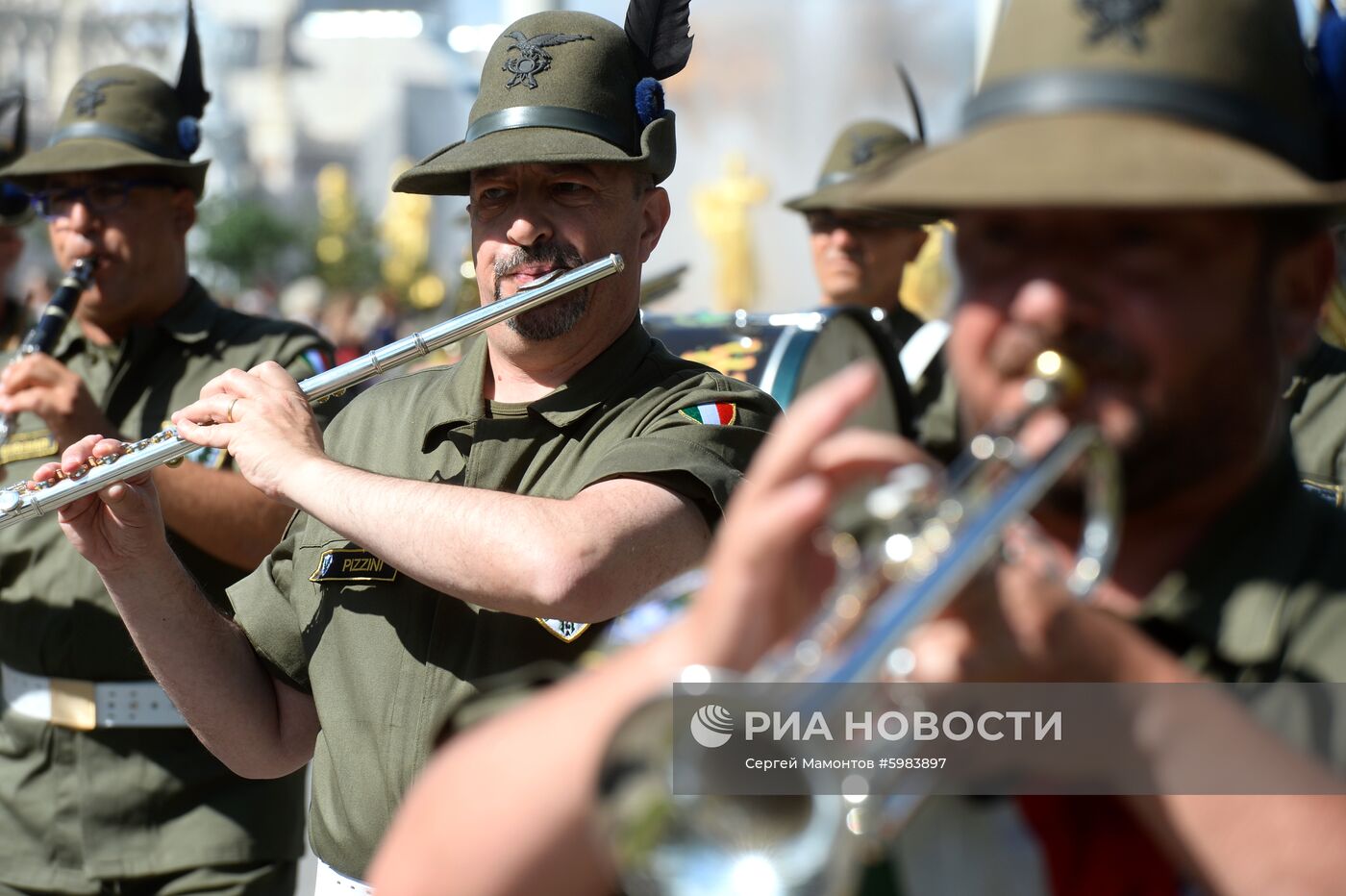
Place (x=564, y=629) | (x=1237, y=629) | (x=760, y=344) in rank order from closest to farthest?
(x=1237, y=629) < (x=564, y=629) < (x=760, y=344)

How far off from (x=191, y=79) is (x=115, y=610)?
151 cm

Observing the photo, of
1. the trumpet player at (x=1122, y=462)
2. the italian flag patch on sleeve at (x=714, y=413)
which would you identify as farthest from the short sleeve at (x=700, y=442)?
the trumpet player at (x=1122, y=462)

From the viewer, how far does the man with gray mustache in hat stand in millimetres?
2348

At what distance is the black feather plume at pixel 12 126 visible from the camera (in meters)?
5.14

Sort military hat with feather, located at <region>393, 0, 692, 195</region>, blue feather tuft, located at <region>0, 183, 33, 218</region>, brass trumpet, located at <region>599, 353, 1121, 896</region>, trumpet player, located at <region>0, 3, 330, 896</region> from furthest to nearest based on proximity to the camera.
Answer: blue feather tuft, located at <region>0, 183, 33, 218</region>
trumpet player, located at <region>0, 3, 330, 896</region>
military hat with feather, located at <region>393, 0, 692, 195</region>
brass trumpet, located at <region>599, 353, 1121, 896</region>

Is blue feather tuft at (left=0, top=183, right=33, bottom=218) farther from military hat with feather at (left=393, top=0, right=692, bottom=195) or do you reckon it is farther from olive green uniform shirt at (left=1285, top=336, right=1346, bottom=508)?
olive green uniform shirt at (left=1285, top=336, right=1346, bottom=508)

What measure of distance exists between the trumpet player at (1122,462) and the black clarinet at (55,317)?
2.90m

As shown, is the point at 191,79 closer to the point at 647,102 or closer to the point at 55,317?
the point at 55,317

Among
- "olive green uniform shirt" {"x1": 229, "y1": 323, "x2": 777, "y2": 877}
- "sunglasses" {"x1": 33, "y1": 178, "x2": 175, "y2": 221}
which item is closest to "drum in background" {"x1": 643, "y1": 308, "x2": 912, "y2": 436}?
"olive green uniform shirt" {"x1": 229, "y1": 323, "x2": 777, "y2": 877}

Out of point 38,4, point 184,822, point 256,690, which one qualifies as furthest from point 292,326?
point 38,4

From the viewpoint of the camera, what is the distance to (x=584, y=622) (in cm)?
234

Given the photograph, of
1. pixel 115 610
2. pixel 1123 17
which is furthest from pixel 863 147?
pixel 1123 17

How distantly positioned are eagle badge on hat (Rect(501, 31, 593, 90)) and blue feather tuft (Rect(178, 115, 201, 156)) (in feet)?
5.49

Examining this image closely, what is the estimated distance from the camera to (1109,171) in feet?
3.90
